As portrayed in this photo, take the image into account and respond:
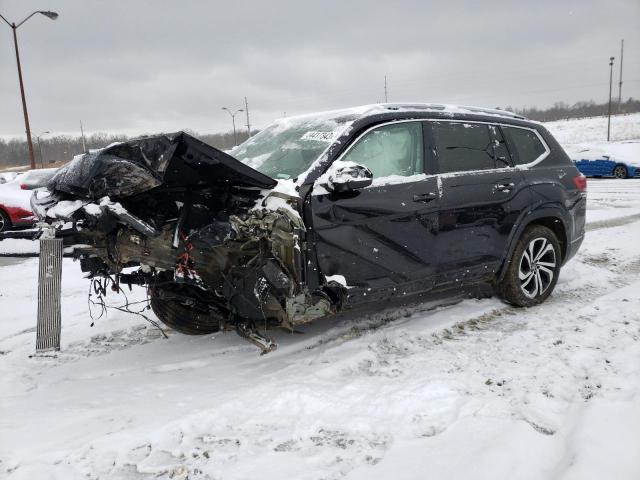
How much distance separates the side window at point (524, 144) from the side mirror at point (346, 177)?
2.02 m

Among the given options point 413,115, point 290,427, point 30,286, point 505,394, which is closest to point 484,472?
point 505,394

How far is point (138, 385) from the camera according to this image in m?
3.20

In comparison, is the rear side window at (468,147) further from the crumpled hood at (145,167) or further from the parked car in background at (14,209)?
the parked car in background at (14,209)

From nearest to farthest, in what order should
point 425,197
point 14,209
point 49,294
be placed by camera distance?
point 49,294 < point 425,197 < point 14,209

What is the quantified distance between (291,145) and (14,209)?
8.76 m

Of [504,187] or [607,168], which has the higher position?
[504,187]

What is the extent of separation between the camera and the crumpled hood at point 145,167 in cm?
294

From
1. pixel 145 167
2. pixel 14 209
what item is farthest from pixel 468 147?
pixel 14 209

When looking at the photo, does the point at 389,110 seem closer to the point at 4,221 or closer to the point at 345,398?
the point at 345,398

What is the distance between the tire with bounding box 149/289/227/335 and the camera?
13.0 ft

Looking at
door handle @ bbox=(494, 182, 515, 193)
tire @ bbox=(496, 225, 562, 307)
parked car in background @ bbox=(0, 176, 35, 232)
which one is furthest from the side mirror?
parked car in background @ bbox=(0, 176, 35, 232)

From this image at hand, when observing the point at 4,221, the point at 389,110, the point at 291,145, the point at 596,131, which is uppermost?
the point at 596,131

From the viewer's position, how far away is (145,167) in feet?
9.68

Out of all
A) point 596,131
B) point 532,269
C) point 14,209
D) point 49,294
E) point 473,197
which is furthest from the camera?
point 596,131
